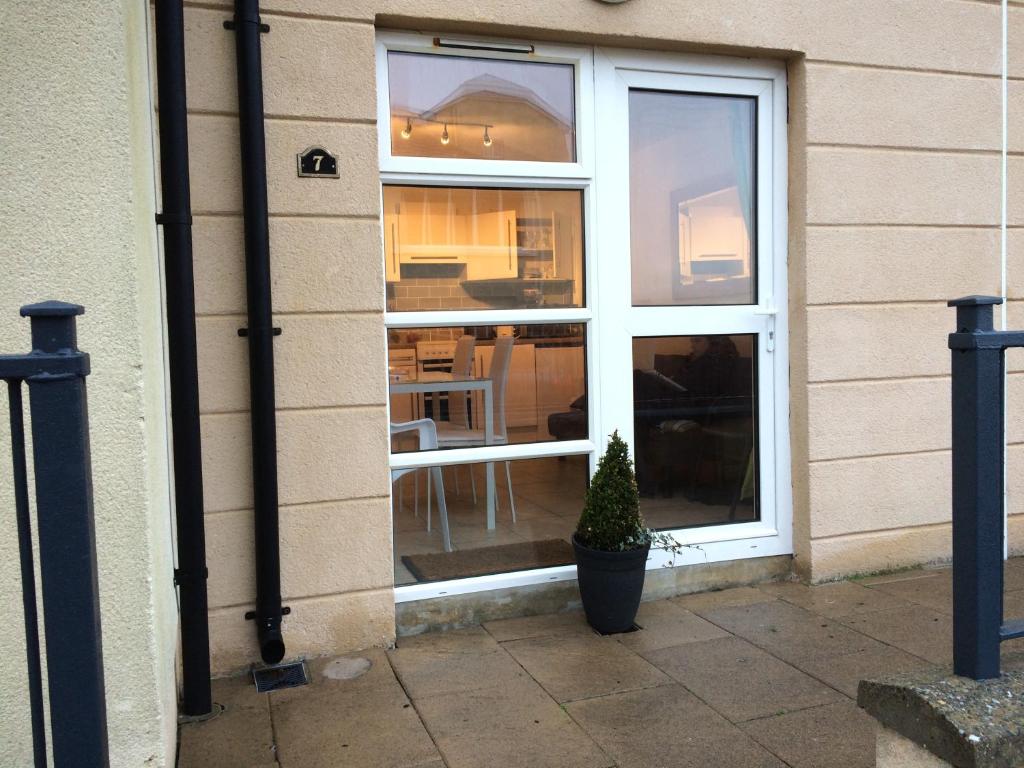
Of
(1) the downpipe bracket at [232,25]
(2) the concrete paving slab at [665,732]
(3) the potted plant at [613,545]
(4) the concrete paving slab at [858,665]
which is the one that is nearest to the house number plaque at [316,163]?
(1) the downpipe bracket at [232,25]

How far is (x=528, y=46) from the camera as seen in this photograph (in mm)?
3695

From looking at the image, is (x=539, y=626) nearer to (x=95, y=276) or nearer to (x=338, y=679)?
(x=338, y=679)

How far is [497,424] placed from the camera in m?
3.88

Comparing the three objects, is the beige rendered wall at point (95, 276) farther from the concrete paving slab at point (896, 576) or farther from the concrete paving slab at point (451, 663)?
the concrete paving slab at point (896, 576)

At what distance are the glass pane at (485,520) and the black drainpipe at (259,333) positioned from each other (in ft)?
2.00

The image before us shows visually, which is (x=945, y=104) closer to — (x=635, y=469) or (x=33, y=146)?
(x=635, y=469)

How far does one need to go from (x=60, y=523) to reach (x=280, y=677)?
6.45ft

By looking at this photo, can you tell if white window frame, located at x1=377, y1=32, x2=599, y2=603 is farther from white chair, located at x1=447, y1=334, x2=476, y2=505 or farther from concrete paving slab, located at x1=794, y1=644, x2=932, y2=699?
concrete paving slab, located at x1=794, y1=644, x2=932, y2=699

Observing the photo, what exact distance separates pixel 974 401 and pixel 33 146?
2299 millimetres

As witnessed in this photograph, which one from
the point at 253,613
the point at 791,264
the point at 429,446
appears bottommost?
the point at 253,613

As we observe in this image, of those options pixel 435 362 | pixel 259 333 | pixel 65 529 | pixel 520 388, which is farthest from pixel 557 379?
pixel 65 529

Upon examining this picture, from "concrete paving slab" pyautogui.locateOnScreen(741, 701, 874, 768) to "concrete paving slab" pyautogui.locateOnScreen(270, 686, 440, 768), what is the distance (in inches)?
41.6

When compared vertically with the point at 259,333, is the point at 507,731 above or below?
below

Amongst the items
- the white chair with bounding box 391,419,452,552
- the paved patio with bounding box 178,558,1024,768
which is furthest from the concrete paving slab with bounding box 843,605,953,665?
the white chair with bounding box 391,419,452,552
